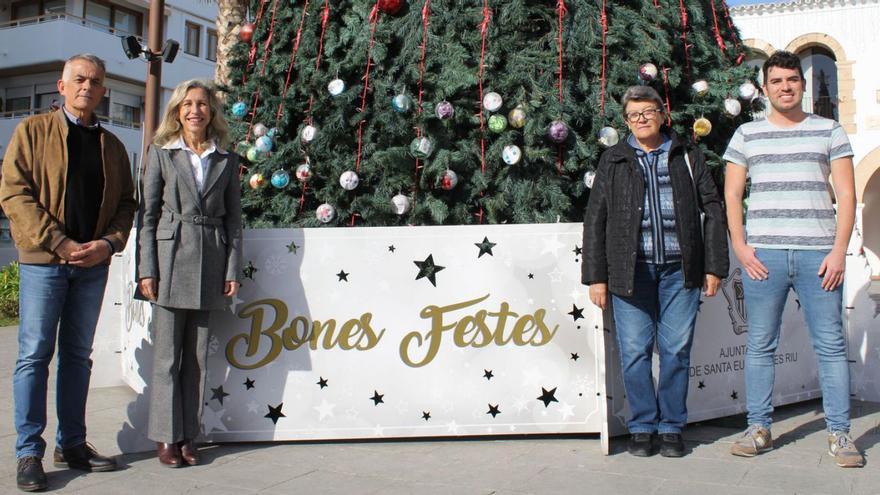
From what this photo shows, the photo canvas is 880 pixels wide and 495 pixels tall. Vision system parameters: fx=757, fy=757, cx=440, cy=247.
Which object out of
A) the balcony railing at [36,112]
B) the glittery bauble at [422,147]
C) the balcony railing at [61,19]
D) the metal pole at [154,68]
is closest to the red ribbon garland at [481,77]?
the glittery bauble at [422,147]

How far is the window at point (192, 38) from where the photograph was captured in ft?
94.4

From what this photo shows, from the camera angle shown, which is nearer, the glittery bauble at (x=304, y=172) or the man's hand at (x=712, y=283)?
the man's hand at (x=712, y=283)

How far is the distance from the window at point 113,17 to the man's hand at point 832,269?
2718cm

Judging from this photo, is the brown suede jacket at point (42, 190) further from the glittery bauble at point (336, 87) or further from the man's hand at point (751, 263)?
the man's hand at point (751, 263)

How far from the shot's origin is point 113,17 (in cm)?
2644

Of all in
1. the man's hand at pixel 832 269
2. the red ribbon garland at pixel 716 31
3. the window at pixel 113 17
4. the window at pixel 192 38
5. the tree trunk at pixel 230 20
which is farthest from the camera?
the window at pixel 192 38

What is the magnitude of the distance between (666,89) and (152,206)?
2.94 meters

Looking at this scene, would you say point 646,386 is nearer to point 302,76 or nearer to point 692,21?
point 692,21

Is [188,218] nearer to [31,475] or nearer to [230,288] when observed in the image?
[230,288]

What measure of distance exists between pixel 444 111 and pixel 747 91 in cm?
Result: 183

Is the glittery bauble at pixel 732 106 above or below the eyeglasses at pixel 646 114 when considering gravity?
above

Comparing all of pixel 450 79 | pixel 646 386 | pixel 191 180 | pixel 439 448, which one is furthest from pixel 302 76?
pixel 646 386

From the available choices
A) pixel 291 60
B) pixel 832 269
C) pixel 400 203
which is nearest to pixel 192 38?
pixel 291 60

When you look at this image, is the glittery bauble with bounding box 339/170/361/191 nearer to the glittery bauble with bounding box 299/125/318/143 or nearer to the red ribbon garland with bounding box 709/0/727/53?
the glittery bauble with bounding box 299/125/318/143
